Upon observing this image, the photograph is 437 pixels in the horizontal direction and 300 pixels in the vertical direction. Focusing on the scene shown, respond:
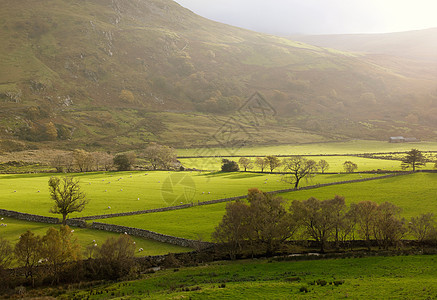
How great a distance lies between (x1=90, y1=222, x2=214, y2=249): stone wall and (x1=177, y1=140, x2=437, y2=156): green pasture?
91.2 meters

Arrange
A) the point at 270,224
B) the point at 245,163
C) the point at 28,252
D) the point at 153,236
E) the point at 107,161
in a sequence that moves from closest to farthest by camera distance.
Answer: the point at 28,252, the point at 270,224, the point at 153,236, the point at 245,163, the point at 107,161

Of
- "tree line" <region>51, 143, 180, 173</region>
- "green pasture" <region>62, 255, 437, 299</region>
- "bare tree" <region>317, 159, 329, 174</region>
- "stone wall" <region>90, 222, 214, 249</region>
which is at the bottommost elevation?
"green pasture" <region>62, 255, 437, 299</region>

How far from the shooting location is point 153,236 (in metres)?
44.6

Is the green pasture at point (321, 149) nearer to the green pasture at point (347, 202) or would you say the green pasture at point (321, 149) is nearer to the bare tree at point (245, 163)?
the bare tree at point (245, 163)

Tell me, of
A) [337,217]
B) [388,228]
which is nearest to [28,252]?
[337,217]

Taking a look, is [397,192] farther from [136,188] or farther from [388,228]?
[136,188]

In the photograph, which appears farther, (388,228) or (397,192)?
(397,192)

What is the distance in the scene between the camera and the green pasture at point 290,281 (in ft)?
85.2

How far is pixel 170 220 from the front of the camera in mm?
51094

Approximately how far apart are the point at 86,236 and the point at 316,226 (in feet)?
102

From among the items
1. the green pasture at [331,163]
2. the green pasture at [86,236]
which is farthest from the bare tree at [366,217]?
the green pasture at [331,163]

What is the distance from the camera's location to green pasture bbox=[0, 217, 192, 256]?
40844 mm

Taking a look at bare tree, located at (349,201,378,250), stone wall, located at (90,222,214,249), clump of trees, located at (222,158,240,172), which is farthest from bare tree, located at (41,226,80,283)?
clump of trees, located at (222,158,240,172)

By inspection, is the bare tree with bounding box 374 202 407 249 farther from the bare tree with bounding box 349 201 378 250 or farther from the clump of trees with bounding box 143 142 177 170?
the clump of trees with bounding box 143 142 177 170
